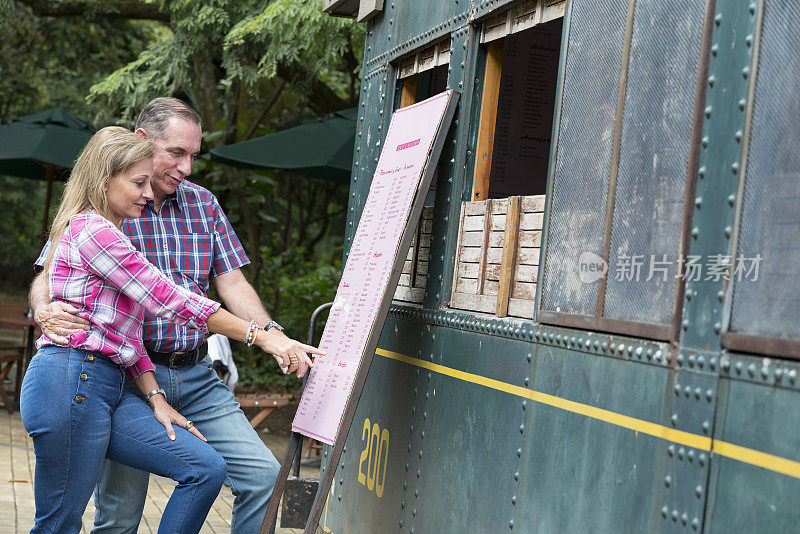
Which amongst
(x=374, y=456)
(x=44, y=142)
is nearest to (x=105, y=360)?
(x=374, y=456)

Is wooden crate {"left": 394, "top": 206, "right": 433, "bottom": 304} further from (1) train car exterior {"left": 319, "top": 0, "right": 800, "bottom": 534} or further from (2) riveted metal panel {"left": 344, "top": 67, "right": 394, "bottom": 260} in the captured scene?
(2) riveted metal panel {"left": 344, "top": 67, "right": 394, "bottom": 260}

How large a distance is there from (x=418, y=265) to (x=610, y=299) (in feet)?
5.55

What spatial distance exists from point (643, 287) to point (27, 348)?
26.4 feet

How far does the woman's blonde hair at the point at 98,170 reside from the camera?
3250 mm

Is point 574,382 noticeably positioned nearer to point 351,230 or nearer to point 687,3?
point 687,3

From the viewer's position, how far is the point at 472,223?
396 cm

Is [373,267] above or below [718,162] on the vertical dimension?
below

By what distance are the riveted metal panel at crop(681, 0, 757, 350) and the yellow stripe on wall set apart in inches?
9.5

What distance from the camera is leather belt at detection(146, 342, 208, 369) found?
3.62 m

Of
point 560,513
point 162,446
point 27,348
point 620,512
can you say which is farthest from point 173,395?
point 27,348

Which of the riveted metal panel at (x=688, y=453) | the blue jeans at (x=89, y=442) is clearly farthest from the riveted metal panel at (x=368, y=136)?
the riveted metal panel at (x=688, y=453)

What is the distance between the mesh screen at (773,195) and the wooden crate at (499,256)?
46.4 inches

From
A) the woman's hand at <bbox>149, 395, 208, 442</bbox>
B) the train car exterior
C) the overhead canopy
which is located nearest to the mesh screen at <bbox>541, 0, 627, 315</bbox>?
the train car exterior

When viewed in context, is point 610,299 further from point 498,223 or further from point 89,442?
point 89,442
